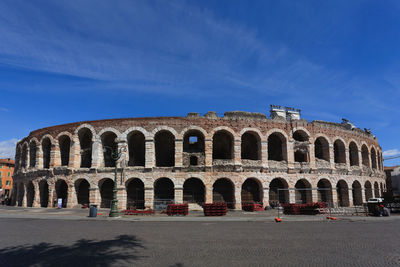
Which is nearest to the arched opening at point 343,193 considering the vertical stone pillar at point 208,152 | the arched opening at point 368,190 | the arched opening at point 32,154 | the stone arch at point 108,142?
the arched opening at point 368,190

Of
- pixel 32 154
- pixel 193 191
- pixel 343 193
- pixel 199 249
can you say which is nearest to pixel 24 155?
pixel 32 154

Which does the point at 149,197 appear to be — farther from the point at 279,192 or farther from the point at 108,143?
the point at 279,192

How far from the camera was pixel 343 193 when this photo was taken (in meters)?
27.5

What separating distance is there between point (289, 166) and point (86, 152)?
2038cm

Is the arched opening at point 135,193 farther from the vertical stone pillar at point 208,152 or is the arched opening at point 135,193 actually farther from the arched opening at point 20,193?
the arched opening at point 20,193

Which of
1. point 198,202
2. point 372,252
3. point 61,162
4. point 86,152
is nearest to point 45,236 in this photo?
point 372,252

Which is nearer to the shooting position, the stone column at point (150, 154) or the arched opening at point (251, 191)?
the stone column at point (150, 154)

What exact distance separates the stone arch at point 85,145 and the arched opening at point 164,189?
777 cm

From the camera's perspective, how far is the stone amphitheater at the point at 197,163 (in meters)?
23.0

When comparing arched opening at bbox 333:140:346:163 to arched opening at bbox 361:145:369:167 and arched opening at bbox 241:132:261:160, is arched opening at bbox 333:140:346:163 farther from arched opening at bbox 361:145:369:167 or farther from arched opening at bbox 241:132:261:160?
arched opening at bbox 241:132:261:160

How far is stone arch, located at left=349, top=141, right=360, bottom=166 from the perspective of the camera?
96.2ft

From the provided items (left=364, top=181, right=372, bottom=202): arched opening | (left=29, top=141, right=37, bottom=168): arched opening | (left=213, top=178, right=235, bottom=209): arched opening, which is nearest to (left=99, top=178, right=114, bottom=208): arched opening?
(left=213, top=178, right=235, bottom=209): arched opening

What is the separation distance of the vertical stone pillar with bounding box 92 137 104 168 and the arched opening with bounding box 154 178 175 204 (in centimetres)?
576

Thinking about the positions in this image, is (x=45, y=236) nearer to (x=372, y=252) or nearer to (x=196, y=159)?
(x=372, y=252)
